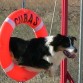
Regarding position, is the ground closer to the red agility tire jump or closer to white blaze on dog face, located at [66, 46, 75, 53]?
the red agility tire jump

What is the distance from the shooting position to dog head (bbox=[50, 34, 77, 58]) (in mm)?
6430

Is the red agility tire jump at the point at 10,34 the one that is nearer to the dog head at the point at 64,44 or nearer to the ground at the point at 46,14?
the dog head at the point at 64,44

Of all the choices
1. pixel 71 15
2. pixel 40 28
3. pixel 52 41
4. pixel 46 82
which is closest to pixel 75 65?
pixel 46 82

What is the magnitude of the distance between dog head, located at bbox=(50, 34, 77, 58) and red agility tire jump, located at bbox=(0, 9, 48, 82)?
2.12ft

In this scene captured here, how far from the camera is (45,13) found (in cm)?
1416

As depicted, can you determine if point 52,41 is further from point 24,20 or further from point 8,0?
point 8,0

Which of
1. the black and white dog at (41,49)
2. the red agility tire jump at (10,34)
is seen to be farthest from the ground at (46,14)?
the black and white dog at (41,49)

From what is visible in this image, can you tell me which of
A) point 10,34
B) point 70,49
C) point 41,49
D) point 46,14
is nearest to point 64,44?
point 70,49

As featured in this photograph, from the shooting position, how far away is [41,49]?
663cm

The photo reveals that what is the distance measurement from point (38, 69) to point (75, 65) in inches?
124

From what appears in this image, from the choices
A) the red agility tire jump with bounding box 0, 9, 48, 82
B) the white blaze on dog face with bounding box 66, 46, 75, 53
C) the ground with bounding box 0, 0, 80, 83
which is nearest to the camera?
the white blaze on dog face with bounding box 66, 46, 75, 53

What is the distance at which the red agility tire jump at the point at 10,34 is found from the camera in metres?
6.72

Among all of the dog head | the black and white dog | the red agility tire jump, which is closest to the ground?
the red agility tire jump

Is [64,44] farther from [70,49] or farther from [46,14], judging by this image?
[46,14]
